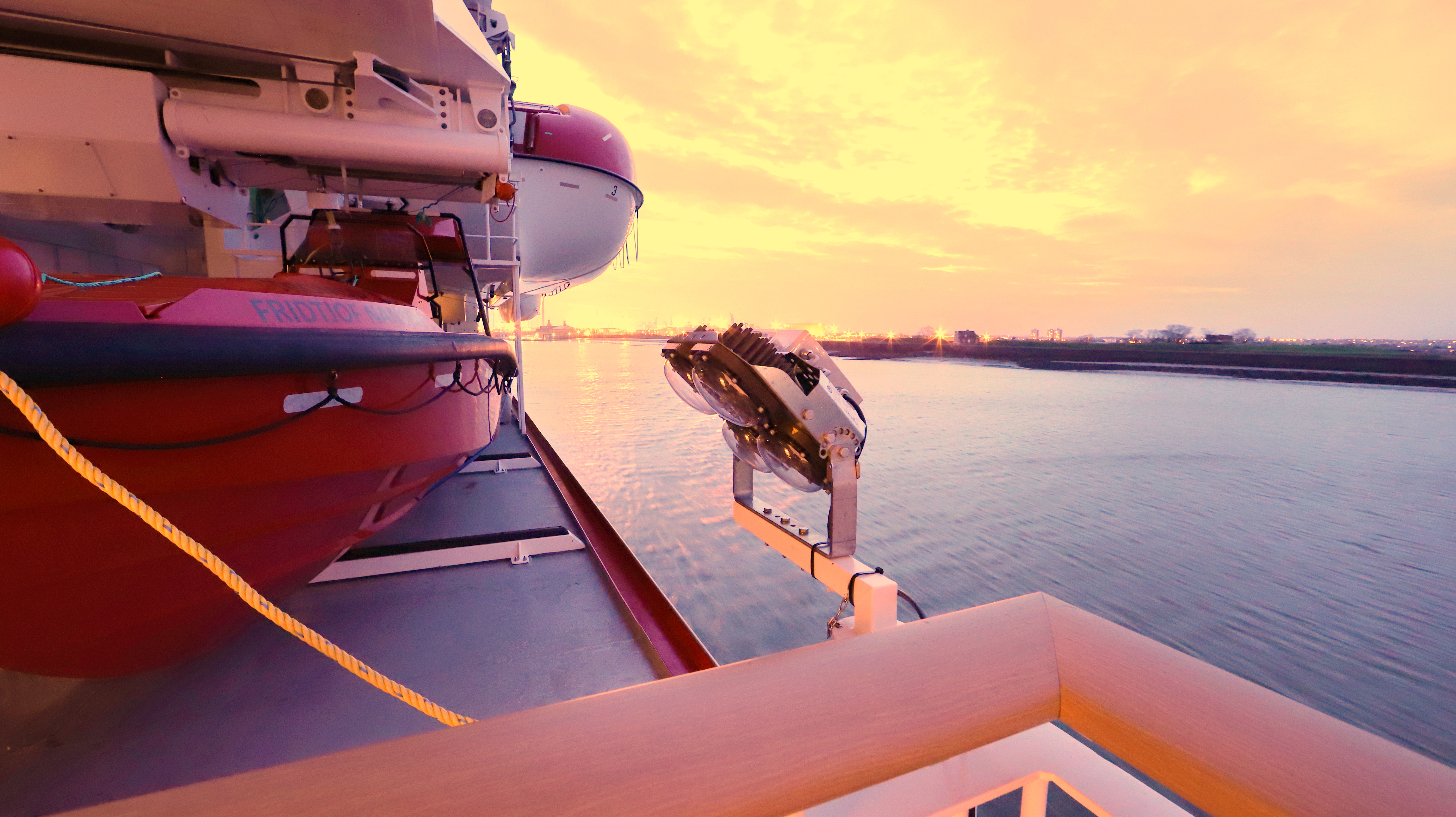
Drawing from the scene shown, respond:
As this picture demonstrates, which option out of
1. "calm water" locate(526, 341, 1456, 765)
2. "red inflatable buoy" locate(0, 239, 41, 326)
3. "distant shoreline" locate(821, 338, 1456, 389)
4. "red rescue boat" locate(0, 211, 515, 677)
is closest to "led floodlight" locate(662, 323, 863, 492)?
"red rescue boat" locate(0, 211, 515, 677)

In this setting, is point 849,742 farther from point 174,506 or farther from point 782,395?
point 174,506

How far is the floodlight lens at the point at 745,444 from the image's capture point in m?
1.52

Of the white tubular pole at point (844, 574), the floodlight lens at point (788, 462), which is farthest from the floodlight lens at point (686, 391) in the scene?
the white tubular pole at point (844, 574)

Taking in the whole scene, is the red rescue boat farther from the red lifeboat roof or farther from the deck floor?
the red lifeboat roof

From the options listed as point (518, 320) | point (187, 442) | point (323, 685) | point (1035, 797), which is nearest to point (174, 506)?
point (187, 442)

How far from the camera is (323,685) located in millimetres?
1644

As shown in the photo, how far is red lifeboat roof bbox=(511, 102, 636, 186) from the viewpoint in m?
5.81

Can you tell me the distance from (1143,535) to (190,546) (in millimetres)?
5073

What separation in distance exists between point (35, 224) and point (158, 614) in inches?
130

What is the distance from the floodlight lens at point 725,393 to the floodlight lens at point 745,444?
0.22 feet

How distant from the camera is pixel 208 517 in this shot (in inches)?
49.2

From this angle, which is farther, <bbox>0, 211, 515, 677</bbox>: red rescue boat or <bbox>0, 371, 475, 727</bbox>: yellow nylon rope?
<bbox>0, 211, 515, 677</bbox>: red rescue boat

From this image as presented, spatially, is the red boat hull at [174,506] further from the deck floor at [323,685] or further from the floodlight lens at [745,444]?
the floodlight lens at [745,444]

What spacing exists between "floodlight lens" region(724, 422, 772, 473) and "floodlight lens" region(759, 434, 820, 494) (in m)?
0.03
